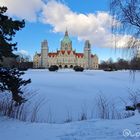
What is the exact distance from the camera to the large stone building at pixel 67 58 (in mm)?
168625

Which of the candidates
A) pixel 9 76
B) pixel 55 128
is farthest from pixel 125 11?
pixel 55 128

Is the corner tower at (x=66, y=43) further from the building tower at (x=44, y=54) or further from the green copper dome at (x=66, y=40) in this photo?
the building tower at (x=44, y=54)

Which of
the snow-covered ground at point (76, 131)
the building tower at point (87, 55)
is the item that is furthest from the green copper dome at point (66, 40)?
the snow-covered ground at point (76, 131)

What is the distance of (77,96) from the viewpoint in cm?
1819

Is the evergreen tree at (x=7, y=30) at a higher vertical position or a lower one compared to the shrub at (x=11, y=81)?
higher

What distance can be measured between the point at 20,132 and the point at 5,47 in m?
3.33

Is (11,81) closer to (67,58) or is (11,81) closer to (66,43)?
(67,58)

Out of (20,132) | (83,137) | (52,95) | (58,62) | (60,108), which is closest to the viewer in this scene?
(83,137)

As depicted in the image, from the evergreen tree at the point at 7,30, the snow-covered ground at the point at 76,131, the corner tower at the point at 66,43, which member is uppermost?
the corner tower at the point at 66,43

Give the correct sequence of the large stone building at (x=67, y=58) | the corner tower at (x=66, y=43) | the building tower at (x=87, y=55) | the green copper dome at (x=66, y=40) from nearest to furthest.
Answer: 1. the large stone building at (x=67, y=58)
2. the building tower at (x=87, y=55)
3. the green copper dome at (x=66, y=40)
4. the corner tower at (x=66, y=43)

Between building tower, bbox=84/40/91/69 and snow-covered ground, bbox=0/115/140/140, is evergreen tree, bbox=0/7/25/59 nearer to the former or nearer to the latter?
snow-covered ground, bbox=0/115/140/140

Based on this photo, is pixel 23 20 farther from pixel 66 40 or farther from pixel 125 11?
pixel 66 40

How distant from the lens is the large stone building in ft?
553

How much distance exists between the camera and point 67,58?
172625 mm
